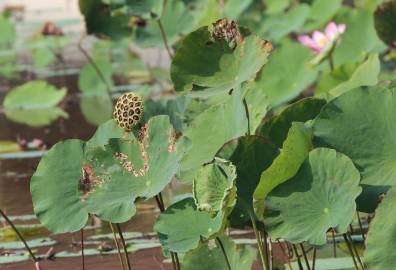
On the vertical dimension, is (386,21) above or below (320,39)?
above

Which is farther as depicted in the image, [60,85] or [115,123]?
[60,85]

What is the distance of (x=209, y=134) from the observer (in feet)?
5.63

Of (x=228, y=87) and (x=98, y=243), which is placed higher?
(x=228, y=87)

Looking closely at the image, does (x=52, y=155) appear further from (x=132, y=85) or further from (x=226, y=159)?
(x=132, y=85)

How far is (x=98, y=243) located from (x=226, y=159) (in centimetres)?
80

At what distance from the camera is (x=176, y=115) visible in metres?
2.07

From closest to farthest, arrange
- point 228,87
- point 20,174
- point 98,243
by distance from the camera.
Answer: point 228,87
point 98,243
point 20,174

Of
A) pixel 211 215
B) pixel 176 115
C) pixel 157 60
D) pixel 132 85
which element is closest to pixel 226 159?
pixel 211 215

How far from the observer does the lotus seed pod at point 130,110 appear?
1652mm

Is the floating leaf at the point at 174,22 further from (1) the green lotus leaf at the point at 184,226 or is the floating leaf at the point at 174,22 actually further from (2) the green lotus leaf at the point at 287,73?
(1) the green lotus leaf at the point at 184,226

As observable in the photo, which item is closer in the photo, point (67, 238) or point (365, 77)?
point (365, 77)

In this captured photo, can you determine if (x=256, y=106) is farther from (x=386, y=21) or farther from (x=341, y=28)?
(x=341, y=28)

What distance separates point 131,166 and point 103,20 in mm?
1843

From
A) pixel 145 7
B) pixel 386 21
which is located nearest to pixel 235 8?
pixel 145 7
